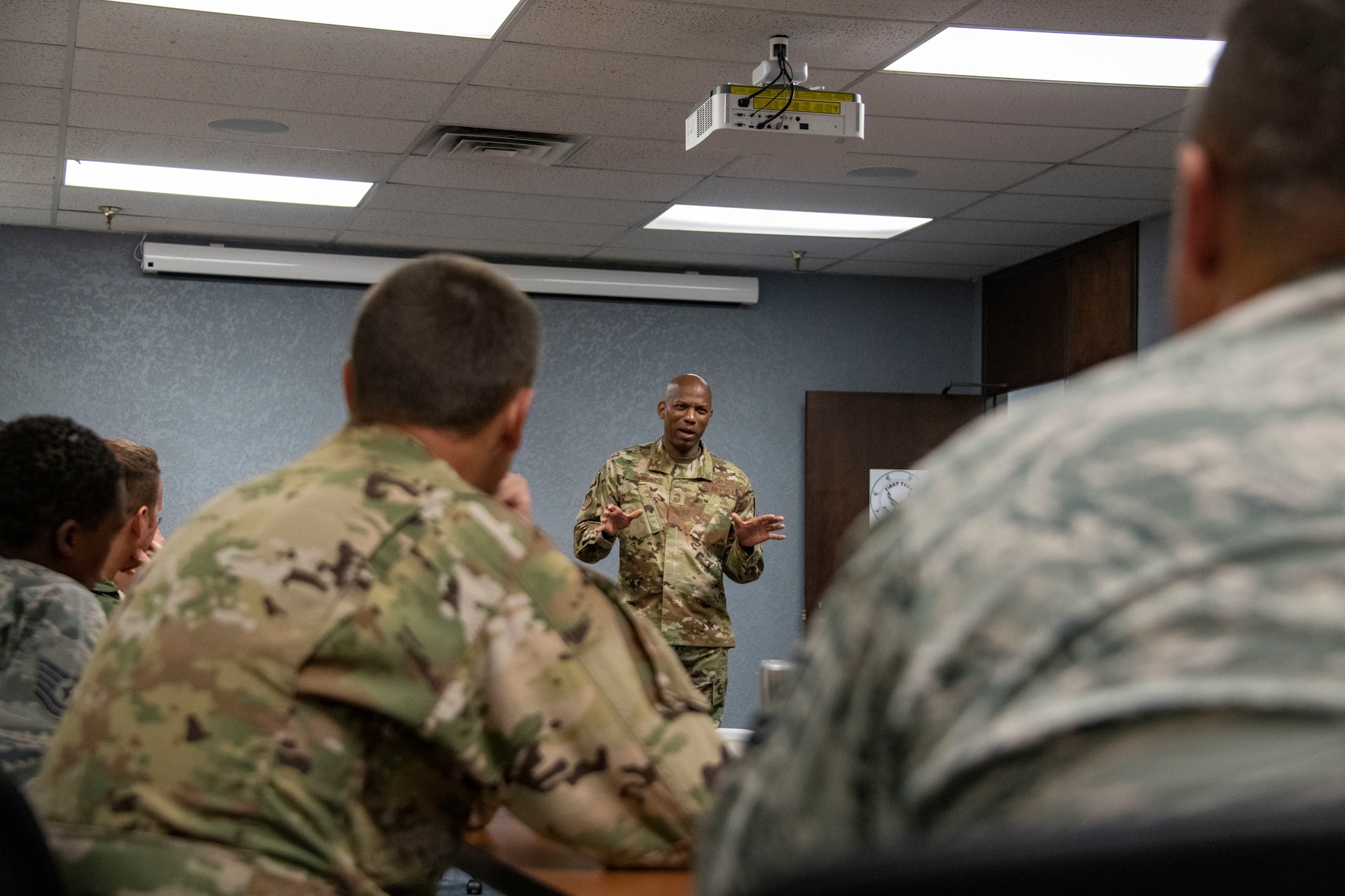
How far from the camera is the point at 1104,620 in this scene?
1.57ft

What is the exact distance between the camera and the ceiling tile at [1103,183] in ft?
17.8

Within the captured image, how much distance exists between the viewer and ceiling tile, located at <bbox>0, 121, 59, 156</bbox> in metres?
5.02

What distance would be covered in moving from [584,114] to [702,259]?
2.82m

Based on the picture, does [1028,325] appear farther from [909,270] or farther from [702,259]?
[702,259]

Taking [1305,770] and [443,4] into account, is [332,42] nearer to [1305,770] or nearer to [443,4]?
[443,4]

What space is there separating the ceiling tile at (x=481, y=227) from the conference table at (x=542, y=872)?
16.8 ft

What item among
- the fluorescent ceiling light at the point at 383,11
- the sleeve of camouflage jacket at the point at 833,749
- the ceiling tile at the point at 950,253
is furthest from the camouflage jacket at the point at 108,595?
the ceiling tile at the point at 950,253

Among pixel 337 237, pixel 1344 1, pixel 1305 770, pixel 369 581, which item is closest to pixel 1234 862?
pixel 1305 770

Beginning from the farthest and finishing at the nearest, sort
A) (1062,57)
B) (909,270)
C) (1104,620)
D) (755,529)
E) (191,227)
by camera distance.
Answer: (909,270), (191,227), (755,529), (1062,57), (1104,620)

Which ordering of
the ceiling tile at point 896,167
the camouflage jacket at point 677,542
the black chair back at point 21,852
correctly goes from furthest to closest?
the ceiling tile at point 896,167 < the camouflage jacket at point 677,542 < the black chair back at point 21,852

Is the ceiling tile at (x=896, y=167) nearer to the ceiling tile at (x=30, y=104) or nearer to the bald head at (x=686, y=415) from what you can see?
the bald head at (x=686, y=415)

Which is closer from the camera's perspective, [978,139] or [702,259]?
[978,139]

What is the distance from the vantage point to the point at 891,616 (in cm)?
54

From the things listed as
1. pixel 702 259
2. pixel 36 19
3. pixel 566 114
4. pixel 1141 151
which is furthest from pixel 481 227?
pixel 1141 151
